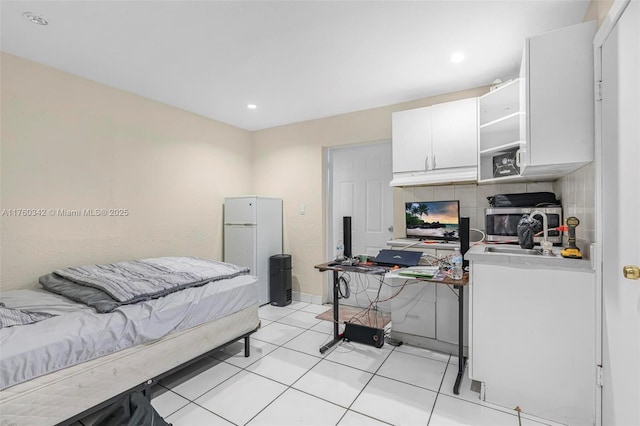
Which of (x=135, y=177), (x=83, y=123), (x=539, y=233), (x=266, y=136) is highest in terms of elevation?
(x=266, y=136)

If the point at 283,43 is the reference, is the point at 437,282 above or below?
below

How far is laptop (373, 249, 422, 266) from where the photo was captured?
246 cm

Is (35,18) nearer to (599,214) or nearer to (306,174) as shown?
(306,174)

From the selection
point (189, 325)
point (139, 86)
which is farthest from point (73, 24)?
point (189, 325)

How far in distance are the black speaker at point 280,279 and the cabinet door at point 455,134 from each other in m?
2.30

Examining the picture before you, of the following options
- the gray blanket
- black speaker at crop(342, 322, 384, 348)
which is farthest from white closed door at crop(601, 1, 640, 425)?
the gray blanket

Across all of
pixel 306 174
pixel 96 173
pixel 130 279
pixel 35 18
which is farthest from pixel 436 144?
pixel 96 173

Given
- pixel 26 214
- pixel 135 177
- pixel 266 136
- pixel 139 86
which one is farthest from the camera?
pixel 266 136

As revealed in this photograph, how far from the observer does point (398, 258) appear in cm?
252

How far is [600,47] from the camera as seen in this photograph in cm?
157

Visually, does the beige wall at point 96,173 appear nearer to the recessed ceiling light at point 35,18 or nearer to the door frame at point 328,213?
the recessed ceiling light at point 35,18

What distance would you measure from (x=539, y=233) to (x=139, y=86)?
3967 millimetres

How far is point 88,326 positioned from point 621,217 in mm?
2840

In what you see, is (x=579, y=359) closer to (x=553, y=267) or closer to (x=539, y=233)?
(x=553, y=267)
